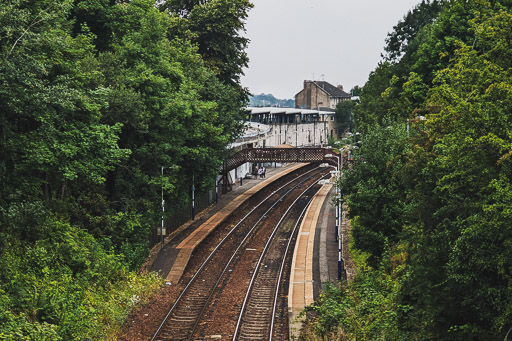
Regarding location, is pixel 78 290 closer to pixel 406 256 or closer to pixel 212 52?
pixel 406 256

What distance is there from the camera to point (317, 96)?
117 meters

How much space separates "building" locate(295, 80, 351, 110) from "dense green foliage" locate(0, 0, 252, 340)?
8609cm

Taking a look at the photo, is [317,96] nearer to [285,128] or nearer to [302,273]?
[285,128]

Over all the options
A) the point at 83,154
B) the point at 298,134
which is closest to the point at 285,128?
the point at 298,134

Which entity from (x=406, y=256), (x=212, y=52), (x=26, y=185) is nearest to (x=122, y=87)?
(x=26, y=185)

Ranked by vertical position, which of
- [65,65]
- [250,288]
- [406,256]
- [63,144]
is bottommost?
[250,288]

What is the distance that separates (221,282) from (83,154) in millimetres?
9091

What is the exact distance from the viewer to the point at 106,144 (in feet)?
66.5

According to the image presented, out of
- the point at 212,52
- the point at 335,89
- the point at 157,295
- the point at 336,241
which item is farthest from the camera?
the point at 335,89

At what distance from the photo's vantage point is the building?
11600cm

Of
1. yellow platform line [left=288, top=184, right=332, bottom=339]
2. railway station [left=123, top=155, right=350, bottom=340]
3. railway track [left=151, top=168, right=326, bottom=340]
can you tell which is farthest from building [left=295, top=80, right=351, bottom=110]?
yellow platform line [left=288, top=184, right=332, bottom=339]

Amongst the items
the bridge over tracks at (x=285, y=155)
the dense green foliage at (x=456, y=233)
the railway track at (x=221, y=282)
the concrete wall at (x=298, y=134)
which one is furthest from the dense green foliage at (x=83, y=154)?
the concrete wall at (x=298, y=134)

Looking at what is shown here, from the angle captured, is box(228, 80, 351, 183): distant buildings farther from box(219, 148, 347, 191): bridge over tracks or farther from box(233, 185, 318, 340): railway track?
box(233, 185, 318, 340): railway track

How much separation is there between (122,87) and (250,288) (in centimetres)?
1089
